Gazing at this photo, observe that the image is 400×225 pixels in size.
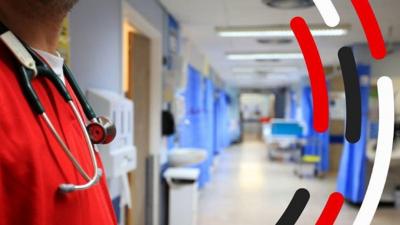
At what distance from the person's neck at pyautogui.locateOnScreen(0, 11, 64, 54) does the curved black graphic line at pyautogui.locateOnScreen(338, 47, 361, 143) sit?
0.65 meters

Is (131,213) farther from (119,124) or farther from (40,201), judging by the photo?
(40,201)

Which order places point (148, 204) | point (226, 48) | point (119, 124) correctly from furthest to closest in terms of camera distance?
point (226, 48) → point (148, 204) → point (119, 124)

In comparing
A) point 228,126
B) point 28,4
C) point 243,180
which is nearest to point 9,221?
point 28,4

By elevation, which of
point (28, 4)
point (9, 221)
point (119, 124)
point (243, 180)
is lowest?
point (243, 180)

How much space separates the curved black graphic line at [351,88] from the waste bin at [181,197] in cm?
296

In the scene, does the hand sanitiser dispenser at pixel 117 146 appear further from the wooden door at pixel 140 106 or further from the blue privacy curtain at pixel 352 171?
the blue privacy curtain at pixel 352 171

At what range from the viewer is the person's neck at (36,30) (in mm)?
757

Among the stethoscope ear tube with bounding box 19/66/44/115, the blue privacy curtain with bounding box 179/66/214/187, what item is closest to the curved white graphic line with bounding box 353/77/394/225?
the stethoscope ear tube with bounding box 19/66/44/115

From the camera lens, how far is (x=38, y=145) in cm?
68

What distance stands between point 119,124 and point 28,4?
4.49 ft

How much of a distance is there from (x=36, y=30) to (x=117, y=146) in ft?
4.24

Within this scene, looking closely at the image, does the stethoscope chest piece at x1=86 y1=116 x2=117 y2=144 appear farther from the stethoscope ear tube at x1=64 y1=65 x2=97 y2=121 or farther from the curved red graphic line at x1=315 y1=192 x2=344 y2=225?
the curved red graphic line at x1=315 y1=192 x2=344 y2=225

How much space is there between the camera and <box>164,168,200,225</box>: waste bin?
3615 millimetres

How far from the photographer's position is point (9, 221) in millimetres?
648
